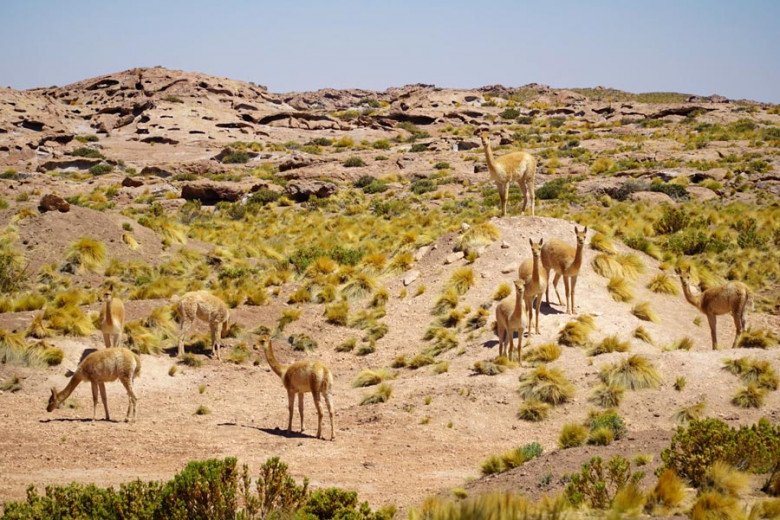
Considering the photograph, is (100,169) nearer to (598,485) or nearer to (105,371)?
(105,371)

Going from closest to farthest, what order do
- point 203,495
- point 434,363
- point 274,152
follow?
point 203,495 → point 434,363 → point 274,152

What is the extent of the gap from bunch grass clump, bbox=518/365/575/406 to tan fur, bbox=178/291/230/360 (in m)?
7.47

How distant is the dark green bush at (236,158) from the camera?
51.0 meters

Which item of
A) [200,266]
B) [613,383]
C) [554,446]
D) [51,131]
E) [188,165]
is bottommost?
[554,446]

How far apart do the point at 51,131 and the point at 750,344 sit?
194 feet

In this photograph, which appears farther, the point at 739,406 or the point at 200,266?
the point at 200,266

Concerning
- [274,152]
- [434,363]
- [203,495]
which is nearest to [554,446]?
[434,363]

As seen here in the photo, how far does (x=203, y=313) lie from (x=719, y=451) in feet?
39.1

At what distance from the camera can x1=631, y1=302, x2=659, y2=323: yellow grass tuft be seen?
16439 millimetres

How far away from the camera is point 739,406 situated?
36.8ft

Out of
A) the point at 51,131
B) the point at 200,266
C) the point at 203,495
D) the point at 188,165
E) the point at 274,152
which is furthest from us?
the point at 51,131

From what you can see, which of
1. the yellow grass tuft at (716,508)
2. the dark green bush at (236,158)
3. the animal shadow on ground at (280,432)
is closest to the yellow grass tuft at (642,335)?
the animal shadow on ground at (280,432)

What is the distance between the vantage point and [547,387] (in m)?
12.5

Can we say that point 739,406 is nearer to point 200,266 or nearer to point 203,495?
point 203,495
